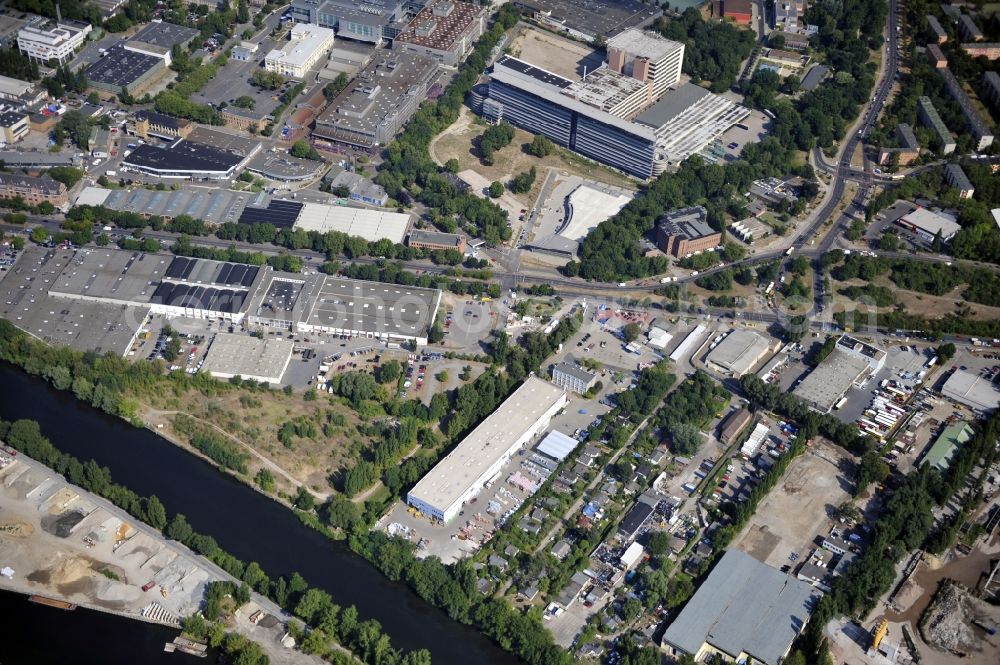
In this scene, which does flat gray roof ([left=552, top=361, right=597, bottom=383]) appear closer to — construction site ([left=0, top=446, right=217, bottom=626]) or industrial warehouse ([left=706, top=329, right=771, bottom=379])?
industrial warehouse ([left=706, top=329, right=771, bottom=379])

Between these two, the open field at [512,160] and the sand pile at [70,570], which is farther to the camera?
the open field at [512,160]

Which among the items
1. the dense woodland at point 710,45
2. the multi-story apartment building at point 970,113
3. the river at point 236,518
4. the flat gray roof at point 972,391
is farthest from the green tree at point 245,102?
the multi-story apartment building at point 970,113

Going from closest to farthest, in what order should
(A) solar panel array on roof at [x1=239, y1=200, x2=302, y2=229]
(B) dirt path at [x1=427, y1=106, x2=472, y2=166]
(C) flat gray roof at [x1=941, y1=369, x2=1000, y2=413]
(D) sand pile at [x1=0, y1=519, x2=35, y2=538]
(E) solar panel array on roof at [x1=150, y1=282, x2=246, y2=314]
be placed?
1. (D) sand pile at [x1=0, y1=519, x2=35, y2=538]
2. (C) flat gray roof at [x1=941, y1=369, x2=1000, y2=413]
3. (E) solar panel array on roof at [x1=150, y1=282, x2=246, y2=314]
4. (A) solar panel array on roof at [x1=239, y1=200, x2=302, y2=229]
5. (B) dirt path at [x1=427, y1=106, x2=472, y2=166]

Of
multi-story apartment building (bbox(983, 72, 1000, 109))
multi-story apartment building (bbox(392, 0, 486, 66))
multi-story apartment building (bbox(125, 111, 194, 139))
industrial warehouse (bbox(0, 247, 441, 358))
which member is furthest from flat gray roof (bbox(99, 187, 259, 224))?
multi-story apartment building (bbox(983, 72, 1000, 109))

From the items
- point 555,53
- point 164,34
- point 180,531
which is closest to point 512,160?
point 555,53

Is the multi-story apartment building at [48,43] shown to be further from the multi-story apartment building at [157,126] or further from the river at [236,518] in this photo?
the river at [236,518]

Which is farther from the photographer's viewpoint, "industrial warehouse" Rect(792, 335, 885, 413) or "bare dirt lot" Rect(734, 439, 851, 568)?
"industrial warehouse" Rect(792, 335, 885, 413)

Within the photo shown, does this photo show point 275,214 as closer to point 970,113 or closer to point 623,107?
point 623,107

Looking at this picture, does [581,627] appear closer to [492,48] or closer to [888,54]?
[492,48]
